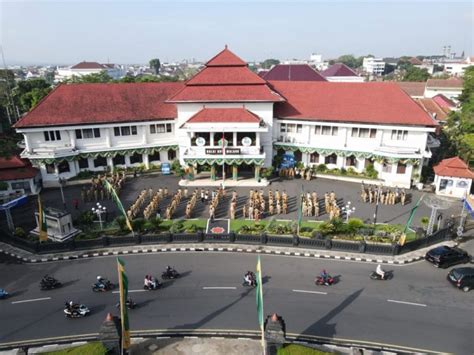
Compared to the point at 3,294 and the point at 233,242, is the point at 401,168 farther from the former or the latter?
the point at 3,294

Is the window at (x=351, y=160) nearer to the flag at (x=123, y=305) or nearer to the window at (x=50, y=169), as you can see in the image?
the flag at (x=123, y=305)

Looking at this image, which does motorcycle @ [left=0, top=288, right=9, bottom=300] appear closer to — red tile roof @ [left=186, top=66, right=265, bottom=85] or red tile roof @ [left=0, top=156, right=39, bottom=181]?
red tile roof @ [left=0, top=156, right=39, bottom=181]

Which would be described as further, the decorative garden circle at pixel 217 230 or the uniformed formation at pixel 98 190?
the uniformed formation at pixel 98 190

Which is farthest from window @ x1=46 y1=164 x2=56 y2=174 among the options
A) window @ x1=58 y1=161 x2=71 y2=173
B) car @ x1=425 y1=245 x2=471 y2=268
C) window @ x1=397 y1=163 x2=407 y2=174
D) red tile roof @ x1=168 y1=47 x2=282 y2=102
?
window @ x1=397 y1=163 x2=407 y2=174

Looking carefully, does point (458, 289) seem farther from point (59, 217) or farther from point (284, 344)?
point (59, 217)

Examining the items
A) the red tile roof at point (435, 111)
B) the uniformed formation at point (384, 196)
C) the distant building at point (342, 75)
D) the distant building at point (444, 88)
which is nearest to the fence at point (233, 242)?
the uniformed formation at point (384, 196)

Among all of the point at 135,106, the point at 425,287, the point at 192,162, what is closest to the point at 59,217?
the point at 192,162
